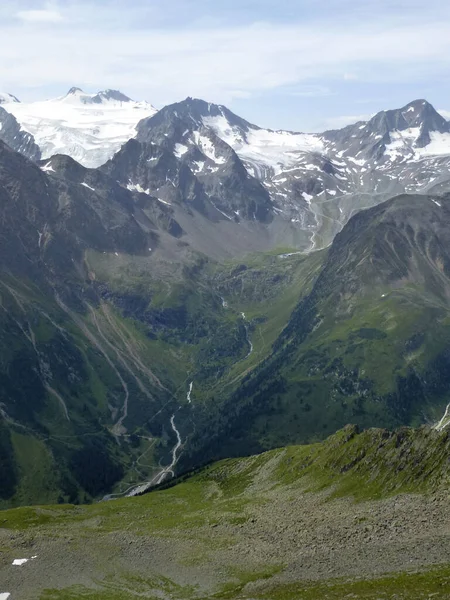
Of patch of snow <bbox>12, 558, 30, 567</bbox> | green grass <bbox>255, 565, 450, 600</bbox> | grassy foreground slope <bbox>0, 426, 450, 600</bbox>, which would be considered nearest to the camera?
green grass <bbox>255, 565, 450, 600</bbox>

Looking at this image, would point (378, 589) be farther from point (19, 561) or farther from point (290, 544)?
point (19, 561)

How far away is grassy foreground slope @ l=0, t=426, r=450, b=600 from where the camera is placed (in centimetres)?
11556

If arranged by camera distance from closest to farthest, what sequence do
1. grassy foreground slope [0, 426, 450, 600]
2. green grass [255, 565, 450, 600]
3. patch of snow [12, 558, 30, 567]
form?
green grass [255, 565, 450, 600], grassy foreground slope [0, 426, 450, 600], patch of snow [12, 558, 30, 567]

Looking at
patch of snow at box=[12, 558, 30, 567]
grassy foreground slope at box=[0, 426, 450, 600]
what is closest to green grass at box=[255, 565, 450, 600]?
grassy foreground slope at box=[0, 426, 450, 600]

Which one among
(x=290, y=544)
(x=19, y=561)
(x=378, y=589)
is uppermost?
(x=378, y=589)

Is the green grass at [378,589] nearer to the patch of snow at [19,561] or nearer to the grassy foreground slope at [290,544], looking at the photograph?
the grassy foreground slope at [290,544]

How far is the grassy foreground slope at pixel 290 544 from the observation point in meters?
116

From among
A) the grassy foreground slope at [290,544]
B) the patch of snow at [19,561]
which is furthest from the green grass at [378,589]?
the patch of snow at [19,561]

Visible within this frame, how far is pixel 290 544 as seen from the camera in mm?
136875

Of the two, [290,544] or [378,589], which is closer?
[378,589]

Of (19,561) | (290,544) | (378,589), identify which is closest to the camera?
(378,589)

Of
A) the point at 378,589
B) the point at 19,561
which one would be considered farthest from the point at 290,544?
the point at 19,561

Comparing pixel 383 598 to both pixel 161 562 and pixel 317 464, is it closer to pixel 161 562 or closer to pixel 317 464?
pixel 161 562

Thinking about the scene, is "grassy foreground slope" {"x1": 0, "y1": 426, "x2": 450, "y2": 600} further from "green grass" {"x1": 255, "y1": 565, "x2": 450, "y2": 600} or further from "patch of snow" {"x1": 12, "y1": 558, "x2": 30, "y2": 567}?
"patch of snow" {"x1": 12, "y1": 558, "x2": 30, "y2": 567}
